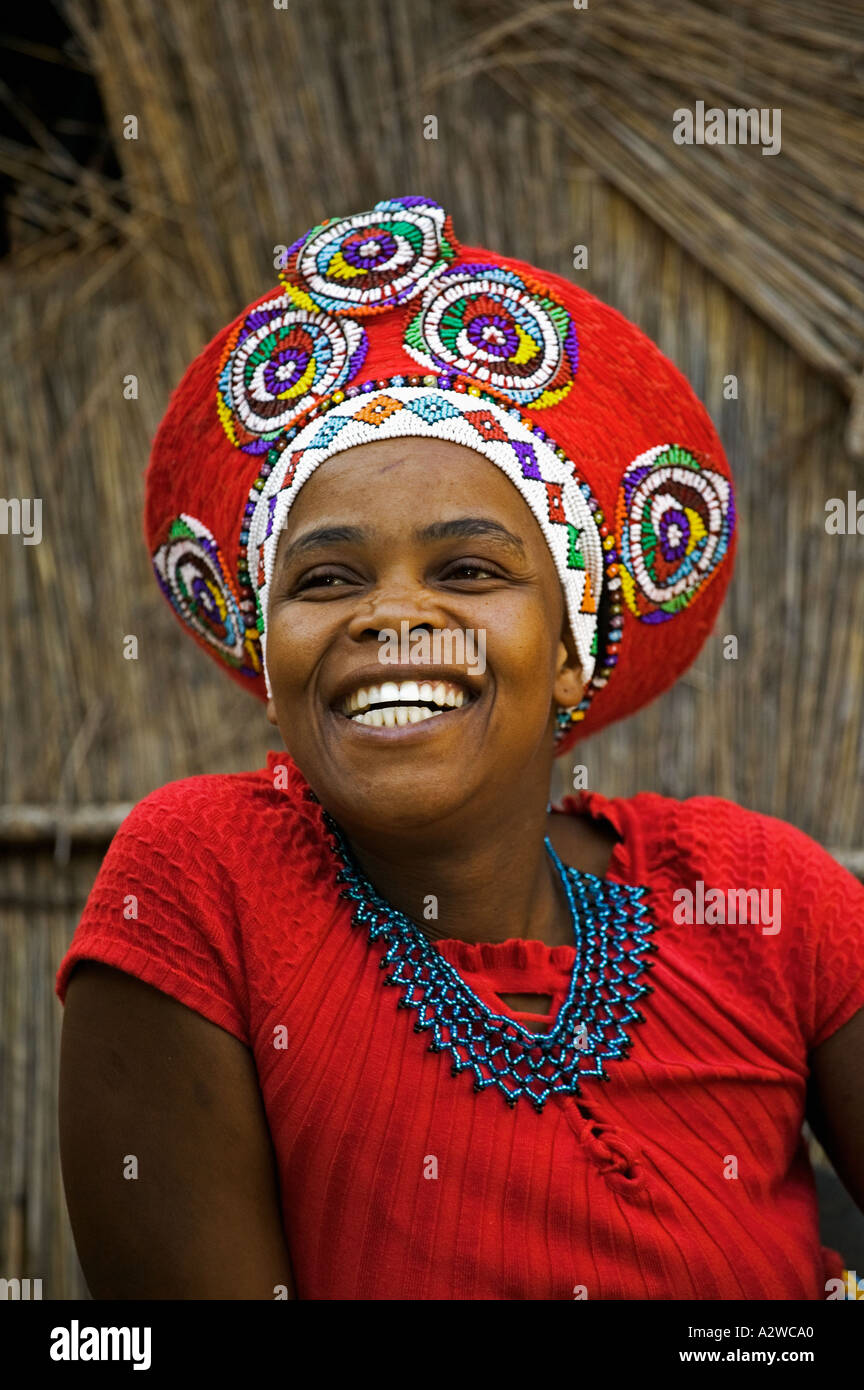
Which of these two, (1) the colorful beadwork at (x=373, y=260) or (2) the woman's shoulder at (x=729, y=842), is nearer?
(1) the colorful beadwork at (x=373, y=260)

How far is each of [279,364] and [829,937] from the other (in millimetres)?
950

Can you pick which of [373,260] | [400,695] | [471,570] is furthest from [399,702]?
[373,260]

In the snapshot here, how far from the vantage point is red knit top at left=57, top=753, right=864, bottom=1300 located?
1408 mm

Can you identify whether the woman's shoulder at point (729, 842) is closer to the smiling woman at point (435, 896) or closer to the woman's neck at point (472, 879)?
the smiling woman at point (435, 896)

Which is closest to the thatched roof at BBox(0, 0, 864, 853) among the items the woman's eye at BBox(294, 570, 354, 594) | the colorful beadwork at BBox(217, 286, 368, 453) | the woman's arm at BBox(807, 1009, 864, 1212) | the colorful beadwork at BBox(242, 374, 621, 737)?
the woman's arm at BBox(807, 1009, 864, 1212)

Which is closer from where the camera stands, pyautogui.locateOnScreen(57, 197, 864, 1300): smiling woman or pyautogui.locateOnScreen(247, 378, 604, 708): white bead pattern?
pyautogui.locateOnScreen(57, 197, 864, 1300): smiling woman

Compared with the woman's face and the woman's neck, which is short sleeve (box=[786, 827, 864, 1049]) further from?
the woman's face

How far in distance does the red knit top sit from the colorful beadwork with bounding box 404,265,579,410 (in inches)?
20.8

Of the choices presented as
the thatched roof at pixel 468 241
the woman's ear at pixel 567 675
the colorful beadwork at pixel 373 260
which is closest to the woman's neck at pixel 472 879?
the woman's ear at pixel 567 675

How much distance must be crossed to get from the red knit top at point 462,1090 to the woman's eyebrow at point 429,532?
305 mm

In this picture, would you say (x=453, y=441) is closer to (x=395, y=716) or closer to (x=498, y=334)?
(x=498, y=334)

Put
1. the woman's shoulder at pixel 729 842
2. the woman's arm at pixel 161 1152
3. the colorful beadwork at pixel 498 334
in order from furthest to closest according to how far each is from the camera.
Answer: the woman's shoulder at pixel 729 842, the colorful beadwork at pixel 498 334, the woman's arm at pixel 161 1152

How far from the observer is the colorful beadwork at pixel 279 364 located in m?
1.59
